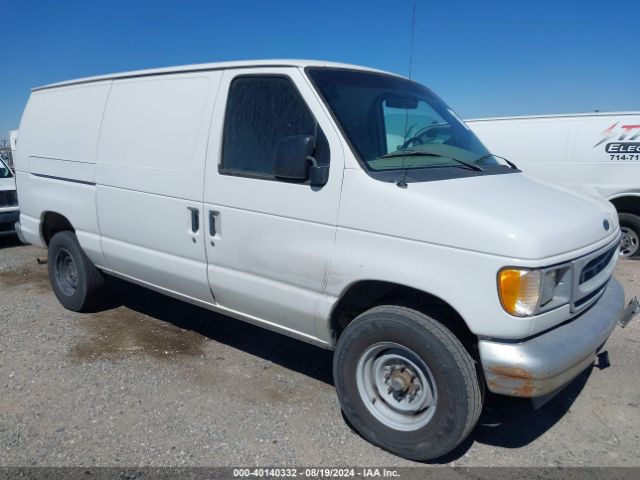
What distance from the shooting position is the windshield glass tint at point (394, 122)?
3172 mm

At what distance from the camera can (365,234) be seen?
9.55 ft

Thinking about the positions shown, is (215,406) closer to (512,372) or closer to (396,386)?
(396,386)

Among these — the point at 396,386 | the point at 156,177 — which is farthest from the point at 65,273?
the point at 396,386

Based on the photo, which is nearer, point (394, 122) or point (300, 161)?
point (300, 161)

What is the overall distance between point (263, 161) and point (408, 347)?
59.4 inches

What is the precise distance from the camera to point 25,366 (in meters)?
4.12

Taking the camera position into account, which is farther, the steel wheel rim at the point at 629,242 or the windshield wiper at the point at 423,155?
the steel wheel rim at the point at 629,242

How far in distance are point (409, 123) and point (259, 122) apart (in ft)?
3.46

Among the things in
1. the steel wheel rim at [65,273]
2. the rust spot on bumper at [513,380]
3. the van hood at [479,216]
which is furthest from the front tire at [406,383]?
the steel wheel rim at [65,273]

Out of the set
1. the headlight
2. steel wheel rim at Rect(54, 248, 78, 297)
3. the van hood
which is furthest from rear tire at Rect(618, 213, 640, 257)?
steel wheel rim at Rect(54, 248, 78, 297)

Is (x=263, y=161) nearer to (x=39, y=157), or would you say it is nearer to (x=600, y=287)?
(x=600, y=287)

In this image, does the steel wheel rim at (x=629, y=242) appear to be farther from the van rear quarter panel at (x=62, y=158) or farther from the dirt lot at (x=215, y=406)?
the van rear quarter panel at (x=62, y=158)

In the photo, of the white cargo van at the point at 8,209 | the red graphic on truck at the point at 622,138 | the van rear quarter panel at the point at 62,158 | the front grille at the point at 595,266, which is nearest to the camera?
the front grille at the point at 595,266

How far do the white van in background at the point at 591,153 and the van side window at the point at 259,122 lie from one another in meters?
5.41
